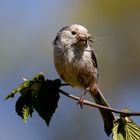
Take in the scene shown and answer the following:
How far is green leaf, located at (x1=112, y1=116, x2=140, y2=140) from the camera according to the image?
3883mm

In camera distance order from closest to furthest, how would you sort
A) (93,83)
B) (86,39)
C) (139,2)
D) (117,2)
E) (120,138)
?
(120,138) < (86,39) < (93,83) < (139,2) < (117,2)

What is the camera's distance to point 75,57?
5.31 metres

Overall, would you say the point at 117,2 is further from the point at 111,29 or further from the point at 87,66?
the point at 87,66

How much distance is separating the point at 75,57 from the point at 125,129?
1.46 metres

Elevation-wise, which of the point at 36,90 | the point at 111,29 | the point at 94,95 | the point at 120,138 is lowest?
the point at 120,138

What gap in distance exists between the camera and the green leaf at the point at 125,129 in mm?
3883

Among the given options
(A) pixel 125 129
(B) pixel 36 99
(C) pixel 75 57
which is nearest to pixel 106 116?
(C) pixel 75 57

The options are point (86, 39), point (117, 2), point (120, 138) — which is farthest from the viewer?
point (117, 2)

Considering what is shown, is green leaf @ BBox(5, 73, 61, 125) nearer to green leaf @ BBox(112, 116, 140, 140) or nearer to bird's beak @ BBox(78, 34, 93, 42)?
green leaf @ BBox(112, 116, 140, 140)

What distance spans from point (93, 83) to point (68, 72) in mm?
376

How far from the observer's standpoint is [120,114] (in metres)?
3.94

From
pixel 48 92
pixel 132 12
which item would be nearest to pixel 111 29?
pixel 132 12

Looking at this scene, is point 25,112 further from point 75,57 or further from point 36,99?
point 75,57

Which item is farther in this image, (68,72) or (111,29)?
(111,29)
